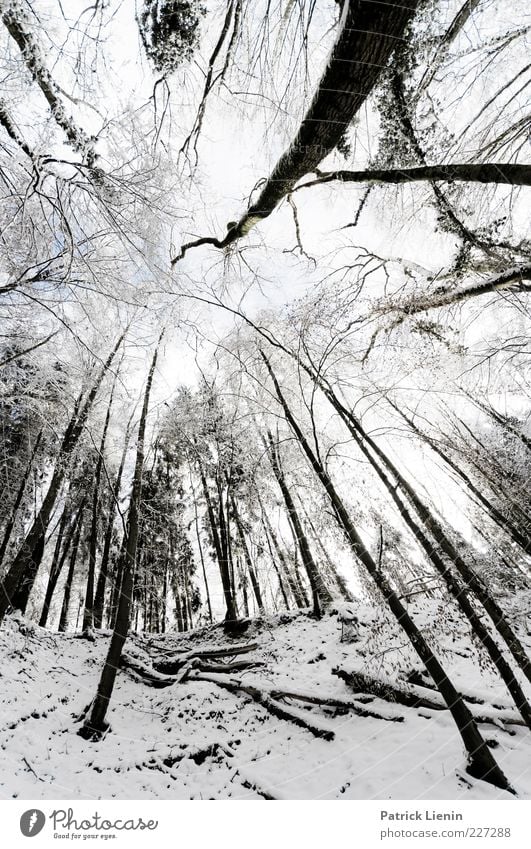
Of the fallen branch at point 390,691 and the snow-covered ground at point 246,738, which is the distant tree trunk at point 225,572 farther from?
the fallen branch at point 390,691

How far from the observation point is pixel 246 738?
5.14 m

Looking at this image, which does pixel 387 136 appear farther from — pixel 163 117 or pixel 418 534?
pixel 418 534

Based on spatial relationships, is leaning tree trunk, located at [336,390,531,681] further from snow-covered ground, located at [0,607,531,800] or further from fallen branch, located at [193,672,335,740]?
fallen branch, located at [193,672,335,740]

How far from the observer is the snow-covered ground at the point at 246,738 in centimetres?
362

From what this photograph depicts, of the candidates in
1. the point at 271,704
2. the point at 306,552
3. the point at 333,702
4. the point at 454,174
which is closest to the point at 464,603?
the point at 333,702

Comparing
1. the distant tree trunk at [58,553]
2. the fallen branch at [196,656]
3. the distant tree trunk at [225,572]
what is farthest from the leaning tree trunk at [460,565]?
the distant tree trunk at [58,553]

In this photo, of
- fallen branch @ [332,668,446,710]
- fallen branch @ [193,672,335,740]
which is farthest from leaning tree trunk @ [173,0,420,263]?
fallen branch @ [193,672,335,740]

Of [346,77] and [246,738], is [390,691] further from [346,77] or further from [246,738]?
[346,77]

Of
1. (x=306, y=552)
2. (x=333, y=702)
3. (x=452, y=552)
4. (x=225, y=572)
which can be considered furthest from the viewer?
(x=225, y=572)

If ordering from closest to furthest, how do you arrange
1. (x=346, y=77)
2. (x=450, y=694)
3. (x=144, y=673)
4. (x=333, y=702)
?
(x=346, y=77) < (x=450, y=694) < (x=333, y=702) < (x=144, y=673)

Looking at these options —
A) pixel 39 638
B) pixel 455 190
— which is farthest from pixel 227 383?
pixel 39 638

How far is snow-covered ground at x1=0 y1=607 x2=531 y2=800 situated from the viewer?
3.62 metres

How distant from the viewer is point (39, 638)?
8.12 metres
